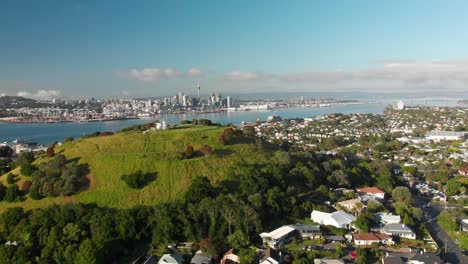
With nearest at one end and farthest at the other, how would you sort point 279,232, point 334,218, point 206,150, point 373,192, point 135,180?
point 279,232
point 334,218
point 135,180
point 206,150
point 373,192

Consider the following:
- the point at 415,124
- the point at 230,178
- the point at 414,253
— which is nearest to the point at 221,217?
the point at 230,178

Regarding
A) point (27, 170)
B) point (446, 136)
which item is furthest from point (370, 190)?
point (446, 136)

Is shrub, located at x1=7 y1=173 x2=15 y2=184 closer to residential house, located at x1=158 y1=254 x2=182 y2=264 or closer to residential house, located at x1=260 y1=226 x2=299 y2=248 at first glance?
residential house, located at x1=158 y1=254 x2=182 y2=264

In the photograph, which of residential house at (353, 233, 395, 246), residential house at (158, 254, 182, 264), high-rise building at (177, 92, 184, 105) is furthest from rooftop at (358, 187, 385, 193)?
high-rise building at (177, 92, 184, 105)

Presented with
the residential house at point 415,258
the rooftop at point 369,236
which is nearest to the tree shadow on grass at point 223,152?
the rooftop at point 369,236

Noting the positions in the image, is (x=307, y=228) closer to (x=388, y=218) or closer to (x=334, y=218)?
(x=334, y=218)

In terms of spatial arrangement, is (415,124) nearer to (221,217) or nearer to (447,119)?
(447,119)
